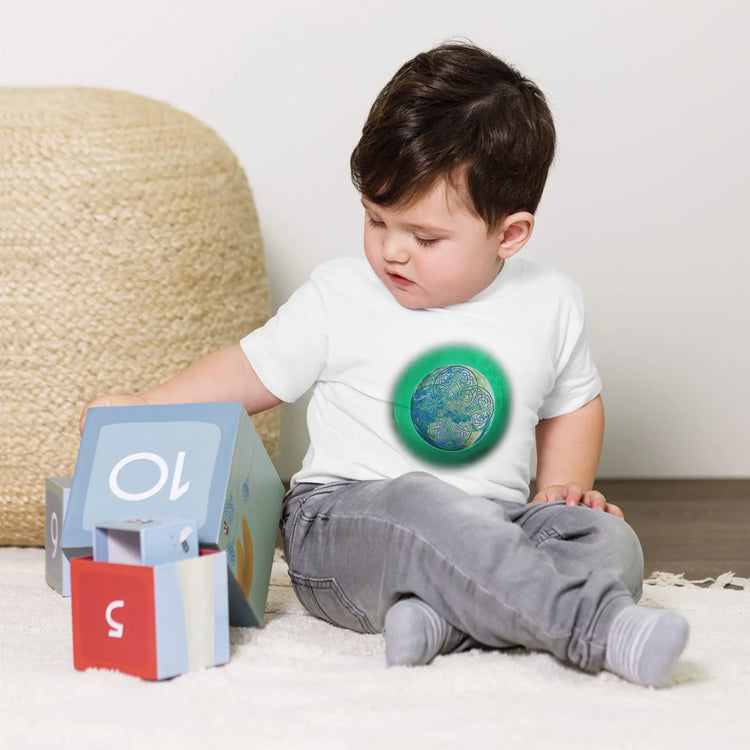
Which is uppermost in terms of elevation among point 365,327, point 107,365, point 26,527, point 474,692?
point 365,327

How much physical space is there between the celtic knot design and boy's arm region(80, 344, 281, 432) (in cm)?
16

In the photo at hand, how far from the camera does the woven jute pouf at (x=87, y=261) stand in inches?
52.6

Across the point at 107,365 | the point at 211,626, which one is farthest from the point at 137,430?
the point at 107,365

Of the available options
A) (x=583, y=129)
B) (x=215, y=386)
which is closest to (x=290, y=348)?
(x=215, y=386)

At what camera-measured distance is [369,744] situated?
68 cm

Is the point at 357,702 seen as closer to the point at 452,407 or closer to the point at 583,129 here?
the point at 452,407

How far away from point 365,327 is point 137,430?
264 millimetres

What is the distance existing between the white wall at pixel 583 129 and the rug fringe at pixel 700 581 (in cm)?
66

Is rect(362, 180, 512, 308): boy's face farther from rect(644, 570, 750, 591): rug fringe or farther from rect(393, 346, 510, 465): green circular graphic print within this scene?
rect(644, 570, 750, 591): rug fringe

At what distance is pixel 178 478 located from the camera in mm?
898

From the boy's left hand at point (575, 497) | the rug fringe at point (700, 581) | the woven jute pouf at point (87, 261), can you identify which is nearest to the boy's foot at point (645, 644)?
the boy's left hand at point (575, 497)

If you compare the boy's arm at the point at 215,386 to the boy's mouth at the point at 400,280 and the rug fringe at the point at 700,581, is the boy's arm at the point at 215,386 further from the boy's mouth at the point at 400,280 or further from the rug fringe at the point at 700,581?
the rug fringe at the point at 700,581

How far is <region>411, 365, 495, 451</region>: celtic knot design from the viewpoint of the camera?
1.05m

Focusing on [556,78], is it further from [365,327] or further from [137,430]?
[137,430]
